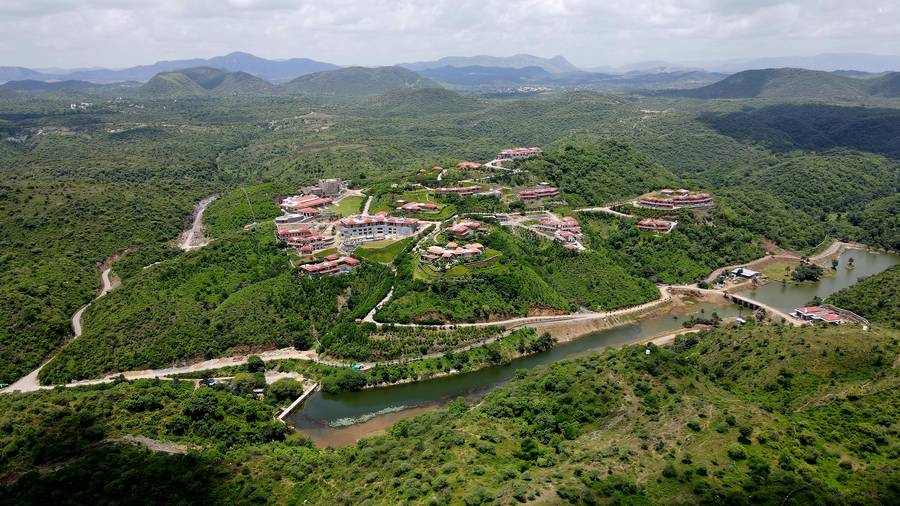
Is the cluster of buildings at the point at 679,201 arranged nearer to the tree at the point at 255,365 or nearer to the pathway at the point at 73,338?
the tree at the point at 255,365

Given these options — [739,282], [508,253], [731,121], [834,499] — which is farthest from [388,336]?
[731,121]

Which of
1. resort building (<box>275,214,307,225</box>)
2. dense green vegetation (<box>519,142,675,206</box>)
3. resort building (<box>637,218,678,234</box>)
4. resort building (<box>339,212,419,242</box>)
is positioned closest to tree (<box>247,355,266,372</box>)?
resort building (<box>339,212,419,242</box>)

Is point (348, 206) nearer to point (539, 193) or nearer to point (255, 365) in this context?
point (539, 193)

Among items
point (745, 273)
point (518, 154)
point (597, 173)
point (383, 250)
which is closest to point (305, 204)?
point (383, 250)

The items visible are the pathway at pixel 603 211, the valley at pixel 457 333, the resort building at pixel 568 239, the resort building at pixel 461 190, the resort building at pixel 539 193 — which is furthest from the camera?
the resort building at pixel 539 193

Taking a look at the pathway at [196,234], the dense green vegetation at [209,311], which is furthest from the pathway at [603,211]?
the pathway at [196,234]

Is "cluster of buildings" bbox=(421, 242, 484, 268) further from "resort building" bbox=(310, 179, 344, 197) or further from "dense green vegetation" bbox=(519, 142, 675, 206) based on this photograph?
"resort building" bbox=(310, 179, 344, 197)
